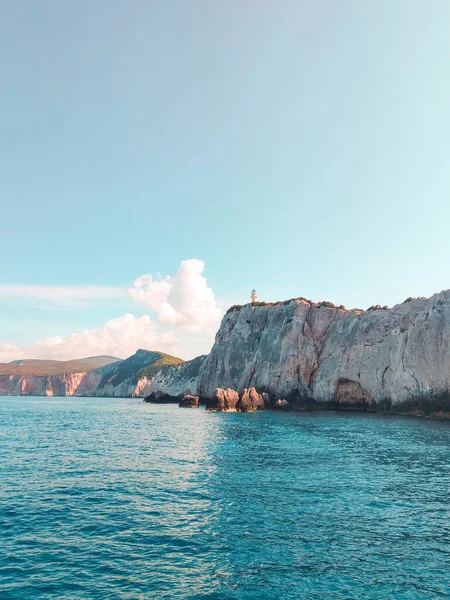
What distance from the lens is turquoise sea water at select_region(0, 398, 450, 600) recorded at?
42.5 feet

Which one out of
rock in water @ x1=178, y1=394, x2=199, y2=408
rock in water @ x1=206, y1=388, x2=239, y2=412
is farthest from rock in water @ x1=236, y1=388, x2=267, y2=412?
rock in water @ x1=178, y1=394, x2=199, y2=408

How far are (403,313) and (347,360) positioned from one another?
49.3ft

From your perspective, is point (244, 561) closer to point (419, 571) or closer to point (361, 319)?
point (419, 571)

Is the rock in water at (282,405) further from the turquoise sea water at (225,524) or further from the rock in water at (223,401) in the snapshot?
the turquoise sea water at (225,524)

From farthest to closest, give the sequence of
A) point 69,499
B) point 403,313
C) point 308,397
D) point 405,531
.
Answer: point 308,397 < point 403,313 < point 69,499 < point 405,531

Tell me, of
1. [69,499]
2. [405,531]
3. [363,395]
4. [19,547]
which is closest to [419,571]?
[405,531]

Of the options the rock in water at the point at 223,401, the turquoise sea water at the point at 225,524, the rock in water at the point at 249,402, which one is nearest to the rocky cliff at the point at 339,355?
the rock in water at the point at 249,402

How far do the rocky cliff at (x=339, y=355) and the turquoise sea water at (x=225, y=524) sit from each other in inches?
1469

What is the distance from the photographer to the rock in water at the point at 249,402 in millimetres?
84750

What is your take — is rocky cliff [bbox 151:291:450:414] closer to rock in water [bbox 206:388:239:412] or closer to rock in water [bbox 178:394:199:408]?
rock in water [bbox 178:394:199:408]

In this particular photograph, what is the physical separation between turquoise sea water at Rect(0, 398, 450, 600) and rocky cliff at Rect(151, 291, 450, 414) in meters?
37.3

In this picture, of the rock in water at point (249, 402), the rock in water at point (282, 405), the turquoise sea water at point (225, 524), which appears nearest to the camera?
the turquoise sea water at point (225, 524)

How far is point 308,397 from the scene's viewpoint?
88438 mm

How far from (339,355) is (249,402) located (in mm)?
22439
